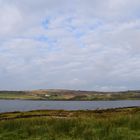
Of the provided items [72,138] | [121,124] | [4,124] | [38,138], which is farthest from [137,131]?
[4,124]

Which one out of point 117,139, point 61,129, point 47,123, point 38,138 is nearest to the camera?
point 117,139

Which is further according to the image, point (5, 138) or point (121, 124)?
point (121, 124)

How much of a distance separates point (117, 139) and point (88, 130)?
10.5 feet

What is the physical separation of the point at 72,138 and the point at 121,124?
557 centimetres

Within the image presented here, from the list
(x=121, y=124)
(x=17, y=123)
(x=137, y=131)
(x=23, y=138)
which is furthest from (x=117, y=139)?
(x=17, y=123)

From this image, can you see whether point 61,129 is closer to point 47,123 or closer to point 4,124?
point 47,123

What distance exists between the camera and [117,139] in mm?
24828

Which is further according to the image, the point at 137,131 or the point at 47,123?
the point at 47,123

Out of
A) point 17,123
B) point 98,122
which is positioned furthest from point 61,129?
point 17,123

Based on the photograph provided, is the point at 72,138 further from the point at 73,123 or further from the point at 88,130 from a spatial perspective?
the point at 73,123

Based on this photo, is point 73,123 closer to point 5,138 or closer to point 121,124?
point 121,124

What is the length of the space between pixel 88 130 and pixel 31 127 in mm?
5492

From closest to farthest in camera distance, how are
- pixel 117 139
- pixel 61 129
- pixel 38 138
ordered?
pixel 117 139 < pixel 38 138 < pixel 61 129

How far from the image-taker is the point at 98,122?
3005cm
